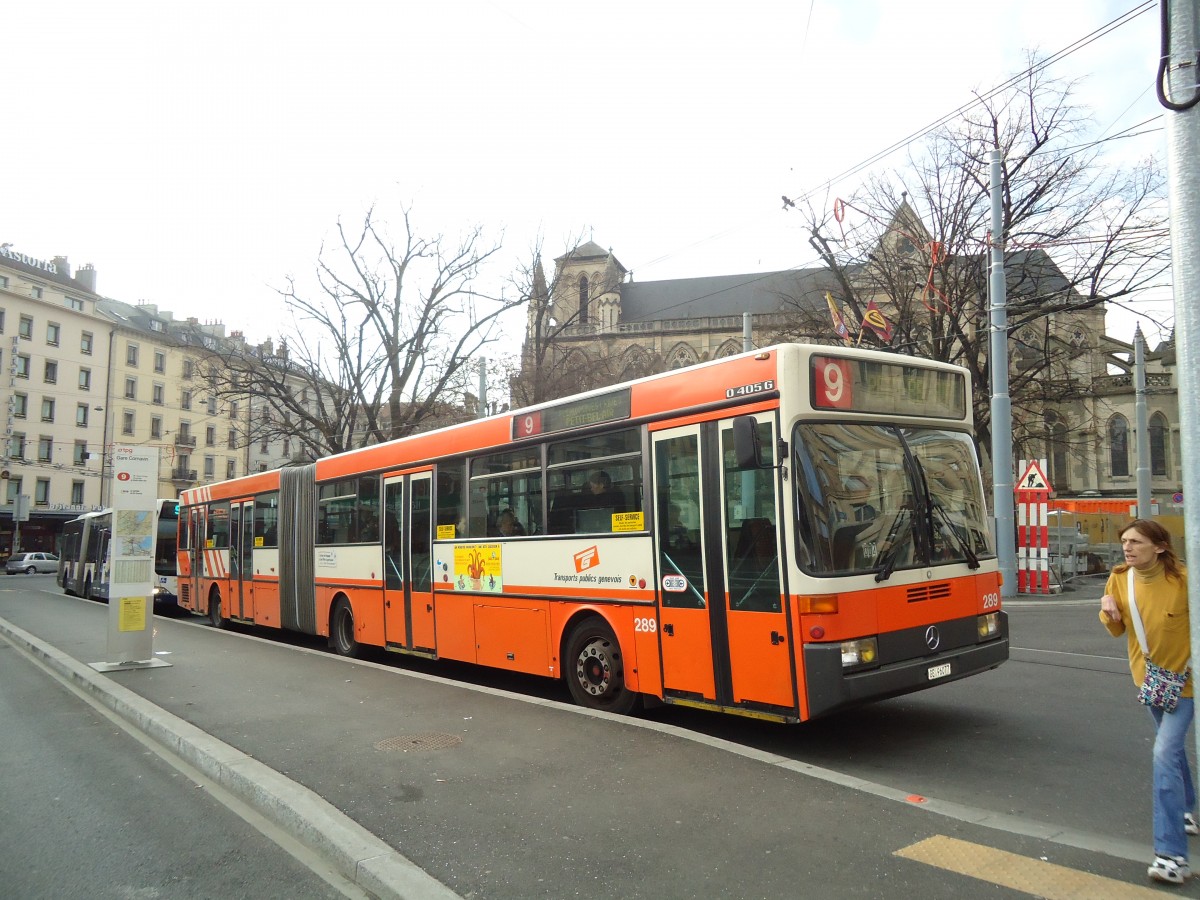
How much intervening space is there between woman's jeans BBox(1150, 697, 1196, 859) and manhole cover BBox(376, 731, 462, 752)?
182 inches

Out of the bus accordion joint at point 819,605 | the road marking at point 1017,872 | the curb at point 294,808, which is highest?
the bus accordion joint at point 819,605

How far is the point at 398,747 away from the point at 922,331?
25060mm

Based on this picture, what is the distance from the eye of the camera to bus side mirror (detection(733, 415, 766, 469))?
6090 millimetres

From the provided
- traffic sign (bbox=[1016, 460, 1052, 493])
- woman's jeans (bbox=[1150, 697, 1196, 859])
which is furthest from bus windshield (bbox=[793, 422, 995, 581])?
traffic sign (bbox=[1016, 460, 1052, 493])

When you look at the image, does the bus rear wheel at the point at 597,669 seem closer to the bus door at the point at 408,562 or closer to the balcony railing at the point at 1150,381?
the bus door at the point at 408,562

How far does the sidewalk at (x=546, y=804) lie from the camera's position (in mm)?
4117

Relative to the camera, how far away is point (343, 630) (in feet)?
42.5

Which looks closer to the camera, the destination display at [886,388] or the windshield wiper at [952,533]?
the destination display at [886,388]

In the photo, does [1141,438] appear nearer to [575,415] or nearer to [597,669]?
[575,415]

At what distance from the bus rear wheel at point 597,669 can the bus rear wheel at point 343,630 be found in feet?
17.8

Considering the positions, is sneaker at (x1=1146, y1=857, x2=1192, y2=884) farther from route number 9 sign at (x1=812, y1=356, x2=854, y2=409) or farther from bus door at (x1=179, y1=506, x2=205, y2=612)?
bus door at (x1=179, y1=506, x2=205, y2=612)

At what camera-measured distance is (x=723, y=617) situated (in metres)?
6.58

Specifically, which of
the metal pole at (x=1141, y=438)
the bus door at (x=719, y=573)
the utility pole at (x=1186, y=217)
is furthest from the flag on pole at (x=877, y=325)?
the utility pole at (x=1186, y=217)

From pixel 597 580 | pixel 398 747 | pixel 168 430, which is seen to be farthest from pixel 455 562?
pixel 168 430
